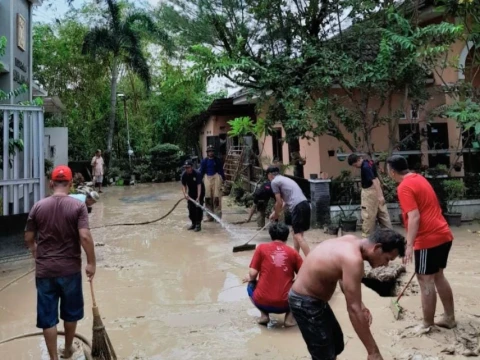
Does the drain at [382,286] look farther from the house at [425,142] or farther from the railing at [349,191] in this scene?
the house at [425,142]

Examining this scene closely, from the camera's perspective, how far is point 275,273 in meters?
4.26

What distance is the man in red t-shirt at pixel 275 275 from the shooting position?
4.25 meters

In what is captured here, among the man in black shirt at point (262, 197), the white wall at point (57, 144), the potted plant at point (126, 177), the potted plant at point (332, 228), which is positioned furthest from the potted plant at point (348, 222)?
the potted plant at point (126, 177)

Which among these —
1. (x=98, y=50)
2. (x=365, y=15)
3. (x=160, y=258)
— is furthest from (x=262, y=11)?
(x=98, y=50)

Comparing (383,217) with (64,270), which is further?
(383,217)

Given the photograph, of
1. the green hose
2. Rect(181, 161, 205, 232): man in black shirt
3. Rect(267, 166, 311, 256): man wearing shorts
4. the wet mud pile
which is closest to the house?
Rect(181, 161, 205, 232): man in black shirt

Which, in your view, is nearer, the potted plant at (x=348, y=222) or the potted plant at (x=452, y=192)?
the potted plant at (x=348, y=222)

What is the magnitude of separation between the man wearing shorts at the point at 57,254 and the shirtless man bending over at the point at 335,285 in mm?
1873

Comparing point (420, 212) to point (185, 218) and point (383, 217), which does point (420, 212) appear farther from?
point (185, 218)

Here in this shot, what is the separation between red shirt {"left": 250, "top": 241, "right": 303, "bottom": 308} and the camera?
425cm

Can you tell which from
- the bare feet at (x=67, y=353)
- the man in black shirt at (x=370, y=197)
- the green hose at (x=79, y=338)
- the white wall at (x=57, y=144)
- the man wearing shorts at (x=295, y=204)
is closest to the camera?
the green hose at (x=79, y=338)

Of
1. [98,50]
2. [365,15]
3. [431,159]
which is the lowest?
[431,159]

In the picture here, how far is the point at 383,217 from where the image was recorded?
7832 millimetres

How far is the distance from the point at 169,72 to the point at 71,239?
29083 mm
